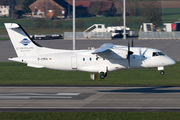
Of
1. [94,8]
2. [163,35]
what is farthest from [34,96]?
[94,8]

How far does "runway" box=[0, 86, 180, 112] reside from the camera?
77.5 ft

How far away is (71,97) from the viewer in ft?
Answer: 89.4

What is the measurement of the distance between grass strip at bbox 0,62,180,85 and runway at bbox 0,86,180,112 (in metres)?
2.71

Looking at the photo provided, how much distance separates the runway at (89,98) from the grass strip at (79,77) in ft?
8.89

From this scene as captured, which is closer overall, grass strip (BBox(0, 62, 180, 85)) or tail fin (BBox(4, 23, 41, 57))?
tail fin (BBox(4, 23, 41, 57))

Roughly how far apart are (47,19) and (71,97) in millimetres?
91220

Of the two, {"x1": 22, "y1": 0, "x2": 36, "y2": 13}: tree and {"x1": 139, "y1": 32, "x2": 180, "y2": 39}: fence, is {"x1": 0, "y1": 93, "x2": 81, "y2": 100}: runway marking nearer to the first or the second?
{"x1": 139, "y1": 32, "x2": 180, "y2": 39}: fence
